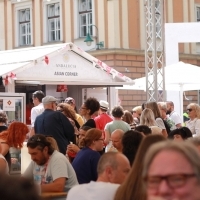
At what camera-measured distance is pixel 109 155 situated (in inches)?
201

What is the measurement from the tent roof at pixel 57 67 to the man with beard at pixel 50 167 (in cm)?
532

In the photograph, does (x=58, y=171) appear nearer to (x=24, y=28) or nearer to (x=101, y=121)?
(x=101, y=121)

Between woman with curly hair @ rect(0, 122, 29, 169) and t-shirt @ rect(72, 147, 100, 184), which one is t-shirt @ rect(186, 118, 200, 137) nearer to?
woman with curly hair @ rect(0, 122, 29, 169)

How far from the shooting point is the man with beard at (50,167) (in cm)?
688

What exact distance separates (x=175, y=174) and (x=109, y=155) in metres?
2.92

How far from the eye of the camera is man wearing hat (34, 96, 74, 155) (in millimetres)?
9594

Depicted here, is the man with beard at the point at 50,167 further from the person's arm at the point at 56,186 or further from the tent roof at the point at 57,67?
the tent roof at the point at 57,67

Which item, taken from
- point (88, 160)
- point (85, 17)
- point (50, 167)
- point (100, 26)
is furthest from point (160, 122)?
point (85, 17)

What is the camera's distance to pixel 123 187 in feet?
14.4

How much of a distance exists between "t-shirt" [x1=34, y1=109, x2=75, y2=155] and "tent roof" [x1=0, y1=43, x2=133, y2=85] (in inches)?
109

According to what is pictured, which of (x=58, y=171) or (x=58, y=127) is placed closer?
(x=58, y=171)

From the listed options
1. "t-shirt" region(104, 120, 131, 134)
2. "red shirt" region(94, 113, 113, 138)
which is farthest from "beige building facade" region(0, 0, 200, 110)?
"t-shirt" region(104, 120, 131, 134)

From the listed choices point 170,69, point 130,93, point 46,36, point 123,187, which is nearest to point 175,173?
point 123,187

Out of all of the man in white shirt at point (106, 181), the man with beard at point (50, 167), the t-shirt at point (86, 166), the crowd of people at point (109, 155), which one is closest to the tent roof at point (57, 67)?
the crowd of people at point (109, 155)
